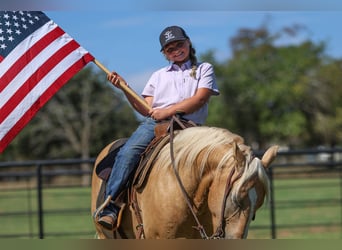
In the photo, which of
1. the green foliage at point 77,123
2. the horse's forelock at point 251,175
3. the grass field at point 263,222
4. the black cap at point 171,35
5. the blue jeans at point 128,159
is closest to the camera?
the horse's forelock at point 251,175

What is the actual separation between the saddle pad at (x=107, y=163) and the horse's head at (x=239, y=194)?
127 cm

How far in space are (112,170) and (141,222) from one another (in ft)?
1.47

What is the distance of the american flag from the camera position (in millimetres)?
4555

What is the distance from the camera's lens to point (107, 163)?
15.1 ft

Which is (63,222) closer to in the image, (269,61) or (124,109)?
(124,109)

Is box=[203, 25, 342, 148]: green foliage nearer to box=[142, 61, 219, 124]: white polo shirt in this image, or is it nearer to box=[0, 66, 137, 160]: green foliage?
box=[0, 66, 137, 160]: green foliage

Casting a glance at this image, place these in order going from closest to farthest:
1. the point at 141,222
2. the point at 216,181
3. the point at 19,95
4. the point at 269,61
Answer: the point at 216,181 < the point at 141,222 < the point at 19,95 < the point at 269,61

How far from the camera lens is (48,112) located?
126 ft

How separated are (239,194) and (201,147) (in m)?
0.47

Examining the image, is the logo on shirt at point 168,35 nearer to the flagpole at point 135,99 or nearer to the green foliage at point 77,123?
the flagpole at point 135,99

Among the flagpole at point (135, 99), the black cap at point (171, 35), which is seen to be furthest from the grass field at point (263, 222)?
the black cap at point (171, 35)

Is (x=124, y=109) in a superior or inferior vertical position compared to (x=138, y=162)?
inferior

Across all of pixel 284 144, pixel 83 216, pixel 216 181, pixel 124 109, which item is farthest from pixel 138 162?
pixel 284 144

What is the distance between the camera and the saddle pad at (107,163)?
4.52m
